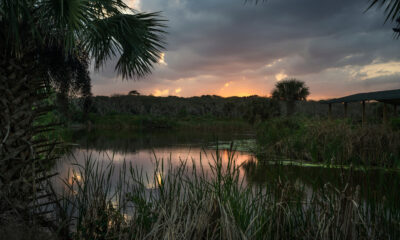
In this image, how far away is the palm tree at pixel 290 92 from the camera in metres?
33.3

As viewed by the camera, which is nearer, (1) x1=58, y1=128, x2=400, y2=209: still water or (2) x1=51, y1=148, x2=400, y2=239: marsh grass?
(2) x1=51, y1=148, x2=400, y2=239: marsh grass

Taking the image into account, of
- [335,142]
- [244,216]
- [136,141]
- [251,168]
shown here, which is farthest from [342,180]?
[136,141]

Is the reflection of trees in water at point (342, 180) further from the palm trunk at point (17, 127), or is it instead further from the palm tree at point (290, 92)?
the palm tree at point (290, 92)

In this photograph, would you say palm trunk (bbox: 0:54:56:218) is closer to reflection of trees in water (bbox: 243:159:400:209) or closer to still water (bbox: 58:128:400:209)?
still water (bbox: 58:128:400:209)

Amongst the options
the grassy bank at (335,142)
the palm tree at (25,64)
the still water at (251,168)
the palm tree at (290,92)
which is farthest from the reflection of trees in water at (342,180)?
the palm tree at (290,92)

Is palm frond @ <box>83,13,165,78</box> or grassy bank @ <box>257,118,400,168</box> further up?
palm frond @ <box>83,13,165,78</box>

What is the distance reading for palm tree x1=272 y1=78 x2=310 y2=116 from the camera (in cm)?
3331

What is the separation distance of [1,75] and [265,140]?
11.4 m

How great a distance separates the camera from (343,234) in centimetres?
317

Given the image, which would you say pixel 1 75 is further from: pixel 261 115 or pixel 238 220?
pixel 261 115

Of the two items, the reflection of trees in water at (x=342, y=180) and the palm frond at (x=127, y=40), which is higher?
the palm frond at (x=127, y=40)

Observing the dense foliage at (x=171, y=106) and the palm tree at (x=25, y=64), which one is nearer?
the palm tree at (x=25, y=64)

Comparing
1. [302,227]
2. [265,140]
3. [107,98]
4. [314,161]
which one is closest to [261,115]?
[265,140]

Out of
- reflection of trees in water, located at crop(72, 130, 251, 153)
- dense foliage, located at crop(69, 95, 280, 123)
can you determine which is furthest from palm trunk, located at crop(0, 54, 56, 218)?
dense foliage, located at crop(69, 95, 280, 123)
